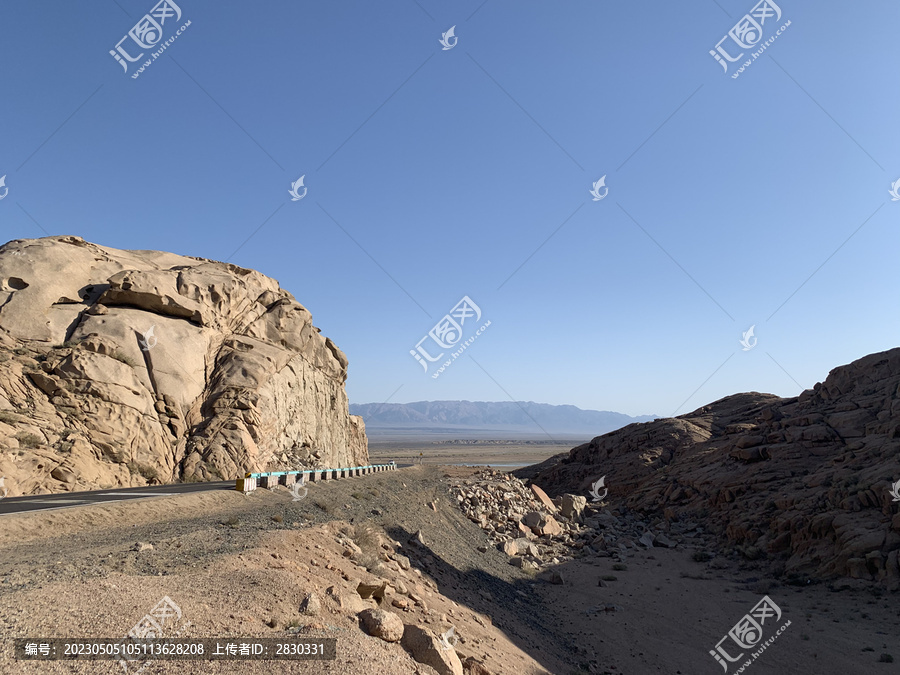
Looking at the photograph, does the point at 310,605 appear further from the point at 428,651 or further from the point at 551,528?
the point at 551,528

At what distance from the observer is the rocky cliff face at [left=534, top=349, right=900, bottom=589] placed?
23516mm

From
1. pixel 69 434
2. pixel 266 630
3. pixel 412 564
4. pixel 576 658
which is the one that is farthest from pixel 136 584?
pixel 69 434

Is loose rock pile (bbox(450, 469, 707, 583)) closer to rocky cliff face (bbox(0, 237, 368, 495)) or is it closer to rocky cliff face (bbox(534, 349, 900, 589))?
rocky cliff face (bbox(534, 349, 900, 589))

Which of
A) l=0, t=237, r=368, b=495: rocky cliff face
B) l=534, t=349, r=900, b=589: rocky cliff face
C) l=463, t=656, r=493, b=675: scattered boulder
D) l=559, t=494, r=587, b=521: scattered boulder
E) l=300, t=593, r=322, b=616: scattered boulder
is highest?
l=0, t=237, r=368, b=495: rocky cliff face

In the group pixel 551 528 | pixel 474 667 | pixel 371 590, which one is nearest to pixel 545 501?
pixel 551 528

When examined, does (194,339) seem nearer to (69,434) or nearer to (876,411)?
(69,434)

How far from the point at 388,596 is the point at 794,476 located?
1178 inches

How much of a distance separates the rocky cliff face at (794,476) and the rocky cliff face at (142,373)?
25946 mm

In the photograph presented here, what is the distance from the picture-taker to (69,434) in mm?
22000

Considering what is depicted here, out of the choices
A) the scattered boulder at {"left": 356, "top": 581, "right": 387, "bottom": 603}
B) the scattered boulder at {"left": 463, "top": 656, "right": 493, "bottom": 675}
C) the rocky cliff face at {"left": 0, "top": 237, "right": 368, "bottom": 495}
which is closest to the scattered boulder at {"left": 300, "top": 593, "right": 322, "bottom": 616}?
the scattered boulder at {"left": 356, "top": 581, "right": 387, "bottom": 603}

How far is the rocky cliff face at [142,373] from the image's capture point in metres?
22.0

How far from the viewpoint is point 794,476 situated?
1222 inches

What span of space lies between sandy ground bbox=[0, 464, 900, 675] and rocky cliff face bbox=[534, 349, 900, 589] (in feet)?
7.24

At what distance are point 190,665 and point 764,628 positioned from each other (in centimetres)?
2061
